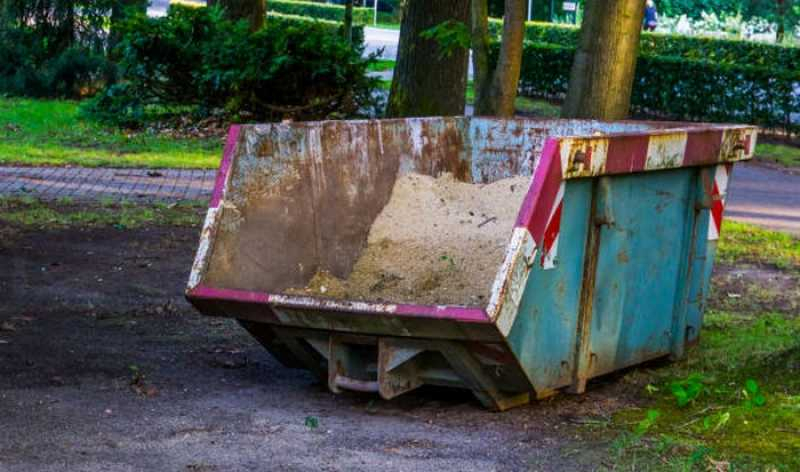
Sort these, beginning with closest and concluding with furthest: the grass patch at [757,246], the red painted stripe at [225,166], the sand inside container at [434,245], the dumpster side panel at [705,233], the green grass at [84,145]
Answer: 1. the red painted stripe at [225,166]
2. the sand inside container at [434,245]
3. the dumpster side panel at [705,233]
4. the grass patch at [757,246]
5. the green grass at [84,145]

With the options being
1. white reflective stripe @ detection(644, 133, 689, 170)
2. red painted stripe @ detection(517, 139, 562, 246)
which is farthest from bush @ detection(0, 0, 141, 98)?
red painted stripe @ detection(517, 139, 562, 246)

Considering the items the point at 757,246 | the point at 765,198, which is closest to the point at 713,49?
the point at 765,198

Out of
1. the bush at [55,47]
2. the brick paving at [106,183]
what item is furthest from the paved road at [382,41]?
the brick paving at [106,183]

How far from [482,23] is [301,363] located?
491 centimetres

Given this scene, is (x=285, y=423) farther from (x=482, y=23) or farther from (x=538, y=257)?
(x=482, y=23)

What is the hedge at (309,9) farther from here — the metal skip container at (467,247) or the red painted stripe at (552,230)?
the red painted stripe at (552,230)

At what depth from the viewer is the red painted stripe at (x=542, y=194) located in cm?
552

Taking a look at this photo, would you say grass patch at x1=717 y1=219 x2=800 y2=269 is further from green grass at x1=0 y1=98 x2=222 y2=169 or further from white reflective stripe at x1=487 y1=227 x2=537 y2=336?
green grass at x1=0 y1=98 x2=222 y2=169

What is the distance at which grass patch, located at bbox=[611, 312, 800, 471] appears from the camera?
209 inches

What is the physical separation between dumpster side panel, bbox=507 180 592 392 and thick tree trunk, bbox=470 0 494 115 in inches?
176

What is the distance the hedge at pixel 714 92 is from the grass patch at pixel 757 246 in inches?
328

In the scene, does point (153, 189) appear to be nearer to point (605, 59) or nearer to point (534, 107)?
point (605, 59)

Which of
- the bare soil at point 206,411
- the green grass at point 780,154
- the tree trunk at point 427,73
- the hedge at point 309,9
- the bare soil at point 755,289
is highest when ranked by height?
the tree trunk at point 427,73

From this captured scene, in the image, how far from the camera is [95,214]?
11812 millimetres
